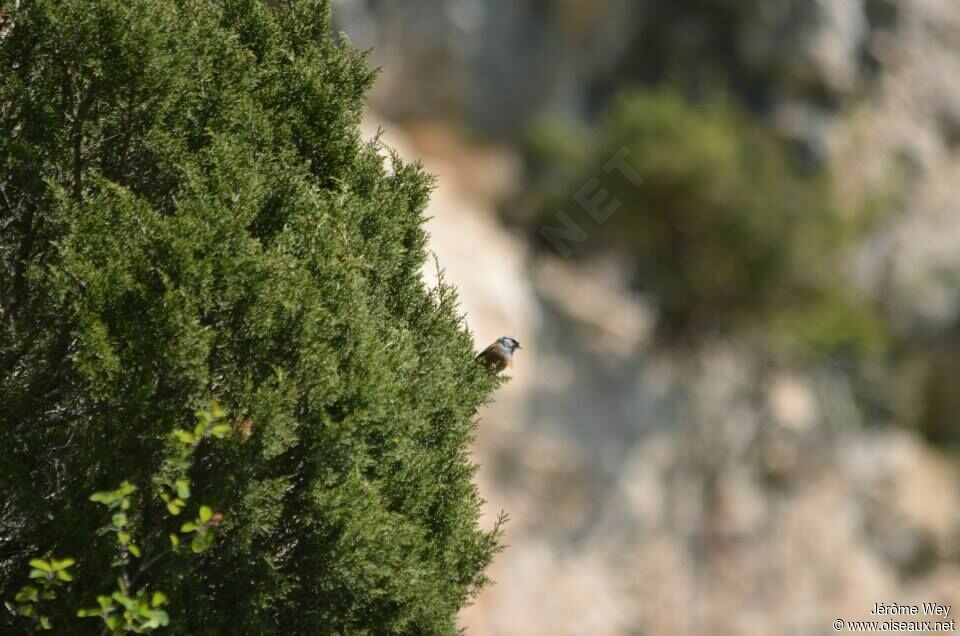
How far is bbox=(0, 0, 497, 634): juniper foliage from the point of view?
5.47 metres

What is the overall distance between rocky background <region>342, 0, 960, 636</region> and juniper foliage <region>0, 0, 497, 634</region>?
802 centimetres

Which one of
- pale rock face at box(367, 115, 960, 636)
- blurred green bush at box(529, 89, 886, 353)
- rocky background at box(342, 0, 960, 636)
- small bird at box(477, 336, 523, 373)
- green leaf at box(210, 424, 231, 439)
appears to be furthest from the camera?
blurred green bush at box(529, 89, 886, 353)

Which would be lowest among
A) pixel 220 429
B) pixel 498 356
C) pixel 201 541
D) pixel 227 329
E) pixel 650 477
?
pixel 201 541

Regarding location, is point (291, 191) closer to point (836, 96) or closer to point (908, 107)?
point (836, 96)

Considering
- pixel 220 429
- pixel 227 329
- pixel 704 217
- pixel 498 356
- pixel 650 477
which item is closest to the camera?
pixel 220 429

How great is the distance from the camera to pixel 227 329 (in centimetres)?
563

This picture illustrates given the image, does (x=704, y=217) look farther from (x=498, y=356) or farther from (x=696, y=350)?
(x=498, y=356)

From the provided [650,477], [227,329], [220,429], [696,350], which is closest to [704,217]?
[696,350]

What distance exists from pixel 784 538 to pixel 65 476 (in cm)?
1929

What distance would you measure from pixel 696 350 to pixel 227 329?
1736 cm

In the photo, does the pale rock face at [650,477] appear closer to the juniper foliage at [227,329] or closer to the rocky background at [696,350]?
the rocky background at [696,350]

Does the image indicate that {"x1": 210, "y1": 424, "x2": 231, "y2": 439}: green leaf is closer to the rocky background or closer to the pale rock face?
the rocky background

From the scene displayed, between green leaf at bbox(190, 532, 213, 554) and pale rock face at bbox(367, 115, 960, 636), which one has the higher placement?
pale rock face at bbox(367, 115, 960, 636)

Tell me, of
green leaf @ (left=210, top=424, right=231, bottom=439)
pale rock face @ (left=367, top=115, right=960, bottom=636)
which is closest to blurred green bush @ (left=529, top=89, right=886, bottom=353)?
pale rock face @ (left=367, top=115, right=960, bottom=636)
